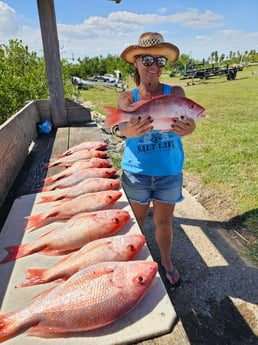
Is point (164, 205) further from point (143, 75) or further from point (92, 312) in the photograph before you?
point (92, 312)

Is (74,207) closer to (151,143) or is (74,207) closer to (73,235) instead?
(73,235)

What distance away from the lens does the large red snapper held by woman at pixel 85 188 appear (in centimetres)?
236

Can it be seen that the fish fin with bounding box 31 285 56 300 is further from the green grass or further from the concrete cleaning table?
the green grass

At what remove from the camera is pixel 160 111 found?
1.96 meters

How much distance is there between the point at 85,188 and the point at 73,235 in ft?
2.32

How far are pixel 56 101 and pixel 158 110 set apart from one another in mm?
3355

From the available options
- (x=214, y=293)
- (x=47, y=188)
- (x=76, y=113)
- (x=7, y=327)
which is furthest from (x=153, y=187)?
(x=76, y=113)

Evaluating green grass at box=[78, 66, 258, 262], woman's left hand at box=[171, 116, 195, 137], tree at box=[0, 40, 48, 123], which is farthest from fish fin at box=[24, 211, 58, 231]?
tree at box=[0, 40, 48, 123]

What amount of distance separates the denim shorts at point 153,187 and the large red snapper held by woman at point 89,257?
84 centimetres

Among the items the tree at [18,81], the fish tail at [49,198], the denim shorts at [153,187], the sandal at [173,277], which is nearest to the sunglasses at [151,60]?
the denim shorts at [153,187]

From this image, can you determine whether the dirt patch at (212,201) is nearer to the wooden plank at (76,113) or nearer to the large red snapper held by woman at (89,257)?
the wooden plank at (76,113)

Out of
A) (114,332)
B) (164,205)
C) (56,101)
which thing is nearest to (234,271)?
(164,205)

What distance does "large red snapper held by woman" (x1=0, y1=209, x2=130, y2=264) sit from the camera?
1692 millimetres

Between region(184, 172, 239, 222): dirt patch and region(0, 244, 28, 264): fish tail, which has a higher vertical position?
region(0, 244, 28, 264): fish tail
